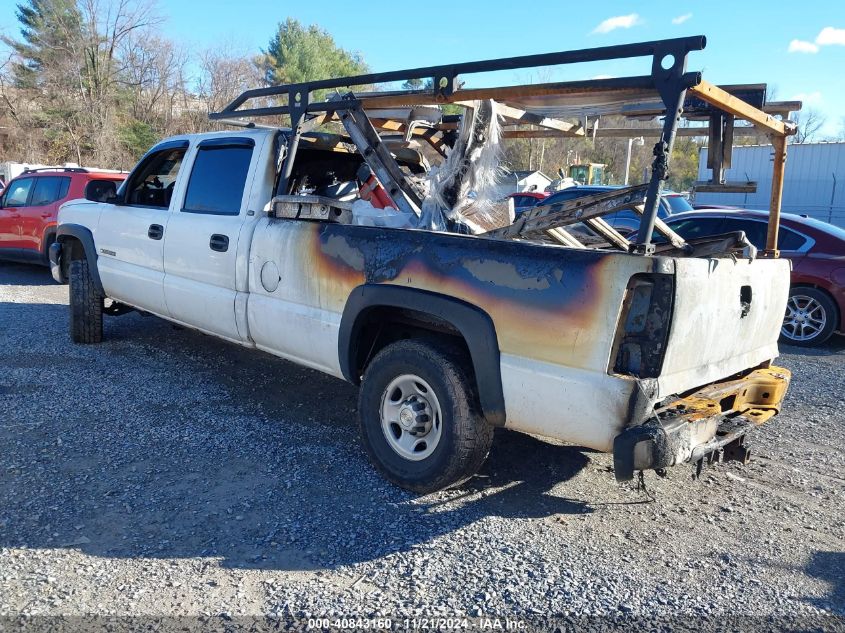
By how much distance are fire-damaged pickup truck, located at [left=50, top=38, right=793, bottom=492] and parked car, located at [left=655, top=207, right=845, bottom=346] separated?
417 centimetres

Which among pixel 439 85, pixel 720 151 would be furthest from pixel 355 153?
pixel 720 151

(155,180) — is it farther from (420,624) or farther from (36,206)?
(36,206)

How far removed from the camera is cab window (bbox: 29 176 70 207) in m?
10.7

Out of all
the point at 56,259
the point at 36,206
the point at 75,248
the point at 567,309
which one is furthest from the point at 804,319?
the point at 36,206

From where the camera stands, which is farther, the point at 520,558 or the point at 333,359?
the point at 333,359

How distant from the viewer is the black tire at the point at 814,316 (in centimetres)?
791

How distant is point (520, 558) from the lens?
3137 millimetres

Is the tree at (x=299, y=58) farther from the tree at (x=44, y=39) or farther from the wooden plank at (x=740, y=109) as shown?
the wooden plank at (x=740, y=109)

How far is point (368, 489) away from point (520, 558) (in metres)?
1.01

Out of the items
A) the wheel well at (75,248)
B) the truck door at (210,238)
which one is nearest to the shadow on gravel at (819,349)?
the truck door at (210,238)

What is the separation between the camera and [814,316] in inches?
317

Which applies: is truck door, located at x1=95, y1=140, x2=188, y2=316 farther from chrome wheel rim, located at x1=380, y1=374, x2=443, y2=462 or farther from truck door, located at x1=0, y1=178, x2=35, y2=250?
truck door, located at x1=0, y1=178, x2=35, y2=250

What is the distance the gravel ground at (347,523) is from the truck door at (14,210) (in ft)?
22.7

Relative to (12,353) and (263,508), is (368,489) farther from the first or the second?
(12,353)
